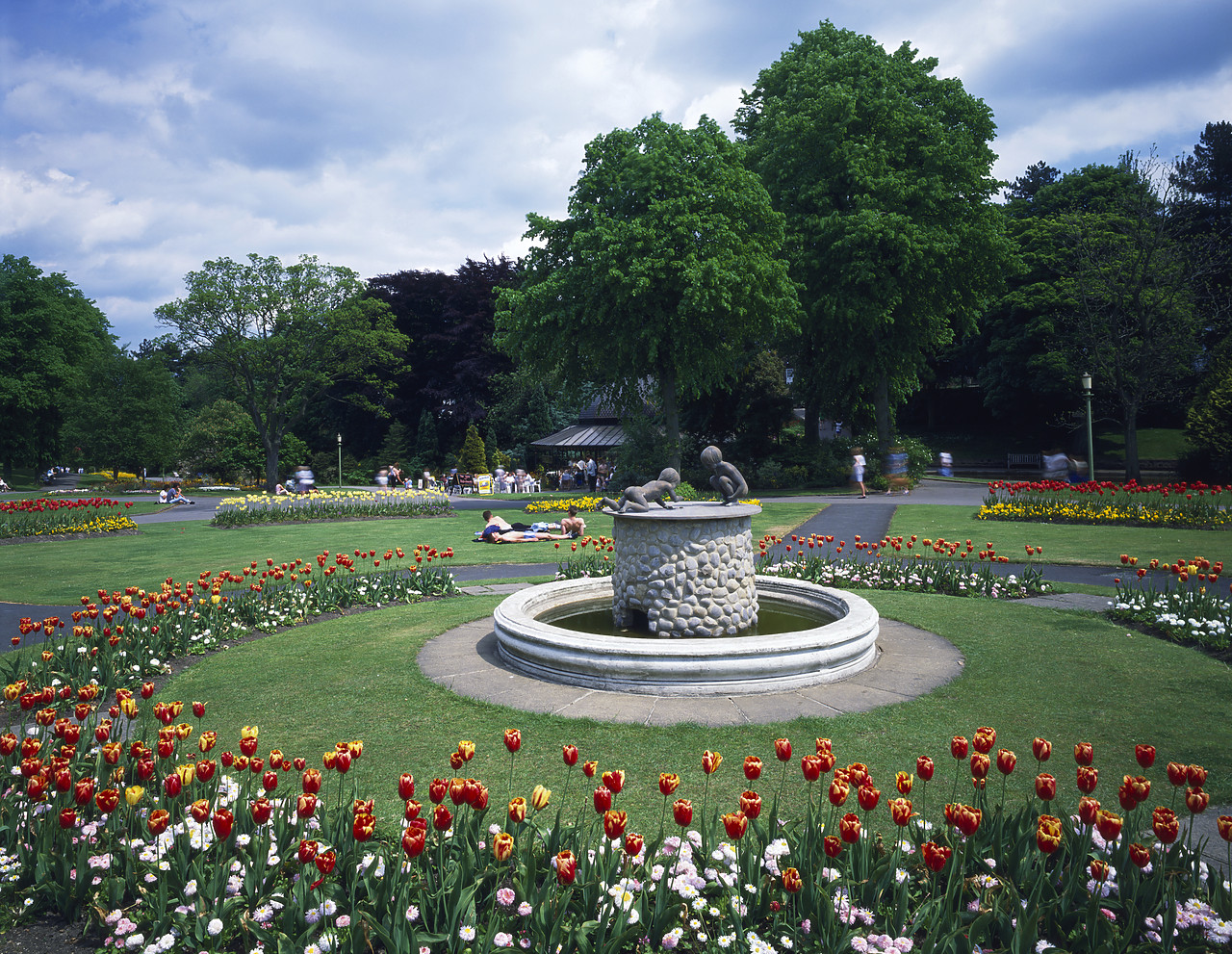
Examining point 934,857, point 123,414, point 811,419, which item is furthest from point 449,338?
point 934,857

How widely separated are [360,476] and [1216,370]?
150 feet

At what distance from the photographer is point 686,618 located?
7246mm

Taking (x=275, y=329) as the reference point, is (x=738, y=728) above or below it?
below

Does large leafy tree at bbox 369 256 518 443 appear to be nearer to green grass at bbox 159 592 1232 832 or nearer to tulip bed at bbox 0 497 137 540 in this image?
tulip bed at bbox 0 497 137 540

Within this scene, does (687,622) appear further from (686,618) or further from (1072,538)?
(1072,538)

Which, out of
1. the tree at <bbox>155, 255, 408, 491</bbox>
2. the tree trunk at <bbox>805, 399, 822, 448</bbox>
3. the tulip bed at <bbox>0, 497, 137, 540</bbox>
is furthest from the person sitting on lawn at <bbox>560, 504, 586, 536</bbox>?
the tree at <bbox>155, 255, 408, 491</bbox>

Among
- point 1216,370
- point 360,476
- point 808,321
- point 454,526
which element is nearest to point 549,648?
point 454,526

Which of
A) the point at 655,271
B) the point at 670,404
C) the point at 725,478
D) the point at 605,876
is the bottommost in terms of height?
the point at 605,876

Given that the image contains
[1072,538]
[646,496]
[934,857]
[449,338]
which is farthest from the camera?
[449,338]

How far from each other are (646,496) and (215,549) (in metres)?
13.0

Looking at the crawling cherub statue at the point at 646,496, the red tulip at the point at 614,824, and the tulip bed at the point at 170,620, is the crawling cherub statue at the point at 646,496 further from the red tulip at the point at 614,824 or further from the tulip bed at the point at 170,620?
the red tulip at the point at 614,824

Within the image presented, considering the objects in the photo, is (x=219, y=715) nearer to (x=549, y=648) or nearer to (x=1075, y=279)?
(x=549, y=648)

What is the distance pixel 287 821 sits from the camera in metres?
3.20

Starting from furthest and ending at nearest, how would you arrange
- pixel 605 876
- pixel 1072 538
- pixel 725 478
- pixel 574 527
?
1. pixel 574 527
2. pixel 1072 538
3. pixel 725 478
4. pixel 605 876
